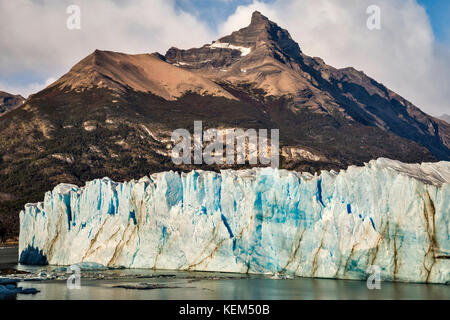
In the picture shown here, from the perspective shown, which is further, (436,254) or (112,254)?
(112,254)

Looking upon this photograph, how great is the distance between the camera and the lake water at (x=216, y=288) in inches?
1484

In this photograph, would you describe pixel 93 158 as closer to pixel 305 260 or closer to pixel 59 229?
pixel 59 229

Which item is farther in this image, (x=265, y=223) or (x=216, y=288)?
(x=265, y=223)

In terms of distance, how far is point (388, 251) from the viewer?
4028 centimetres

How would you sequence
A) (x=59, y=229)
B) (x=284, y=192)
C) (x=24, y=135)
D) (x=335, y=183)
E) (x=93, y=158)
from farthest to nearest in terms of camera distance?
(x=24, y=135)
(x=93, y=158)
(x=59, y=229)
(x=284, y=192)
(x=335, y=183)

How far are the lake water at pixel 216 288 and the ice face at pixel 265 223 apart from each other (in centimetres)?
166

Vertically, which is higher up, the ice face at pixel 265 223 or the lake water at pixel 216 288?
the ice face at pixel 265 223

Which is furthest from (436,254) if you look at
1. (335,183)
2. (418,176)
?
(335,183)

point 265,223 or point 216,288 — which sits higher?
point 265,223

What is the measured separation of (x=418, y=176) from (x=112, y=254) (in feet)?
92.4

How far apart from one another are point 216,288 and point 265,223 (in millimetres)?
8542

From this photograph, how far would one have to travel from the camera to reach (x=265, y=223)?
48.0 m
